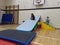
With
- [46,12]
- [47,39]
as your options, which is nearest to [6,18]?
[46,12]

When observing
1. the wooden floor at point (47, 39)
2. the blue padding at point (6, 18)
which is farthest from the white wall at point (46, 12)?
the wooden floor at point (47, 39)

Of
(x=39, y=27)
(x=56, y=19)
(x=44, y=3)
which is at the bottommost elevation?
(x=39, y=27)

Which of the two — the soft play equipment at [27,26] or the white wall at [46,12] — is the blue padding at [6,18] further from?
the soft play equipment at [27,26]

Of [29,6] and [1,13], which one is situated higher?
[29,6]

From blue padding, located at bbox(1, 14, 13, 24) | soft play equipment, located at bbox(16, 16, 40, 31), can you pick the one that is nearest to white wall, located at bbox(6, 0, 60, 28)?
blue padding, located at bbox(1, 14, 13, 24)

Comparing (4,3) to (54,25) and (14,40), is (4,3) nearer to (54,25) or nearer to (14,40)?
(54,25)

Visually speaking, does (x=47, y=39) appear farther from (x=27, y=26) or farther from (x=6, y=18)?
(x=6, y=18)

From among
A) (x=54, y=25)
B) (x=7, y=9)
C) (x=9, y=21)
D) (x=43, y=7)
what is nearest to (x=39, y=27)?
(x=54, y=25)

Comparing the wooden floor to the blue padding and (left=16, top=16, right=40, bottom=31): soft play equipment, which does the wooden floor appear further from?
the blue padding

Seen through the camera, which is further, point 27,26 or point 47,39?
point 27,26

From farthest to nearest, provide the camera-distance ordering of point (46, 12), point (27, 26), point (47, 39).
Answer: point (46, 12) → point (27, 26) → point (47, 39)

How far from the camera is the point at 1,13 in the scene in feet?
17.9

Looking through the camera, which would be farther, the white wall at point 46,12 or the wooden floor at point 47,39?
the white wall at point 46,12

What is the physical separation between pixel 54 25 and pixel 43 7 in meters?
0.90
